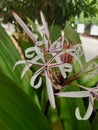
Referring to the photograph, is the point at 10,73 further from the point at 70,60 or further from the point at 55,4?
the point at 55,4

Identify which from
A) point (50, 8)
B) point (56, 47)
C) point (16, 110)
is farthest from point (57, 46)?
point (50, 8)

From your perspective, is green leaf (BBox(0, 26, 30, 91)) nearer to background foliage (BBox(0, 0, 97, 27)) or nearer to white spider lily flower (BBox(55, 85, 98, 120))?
white spider lily flower (BBox(55, 85, 98, 120))

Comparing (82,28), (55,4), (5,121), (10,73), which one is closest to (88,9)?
(55,4)

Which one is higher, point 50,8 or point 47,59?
point 47,59

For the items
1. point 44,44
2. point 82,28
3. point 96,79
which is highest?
point 44,44

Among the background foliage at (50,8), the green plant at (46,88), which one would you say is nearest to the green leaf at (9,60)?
the green plant at (46,88)

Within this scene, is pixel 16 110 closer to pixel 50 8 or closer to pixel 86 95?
pixel 86 95

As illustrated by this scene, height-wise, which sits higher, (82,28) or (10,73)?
(10,73)

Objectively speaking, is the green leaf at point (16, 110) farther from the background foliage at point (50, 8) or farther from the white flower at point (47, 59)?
the background foliage at point (50, 8)
